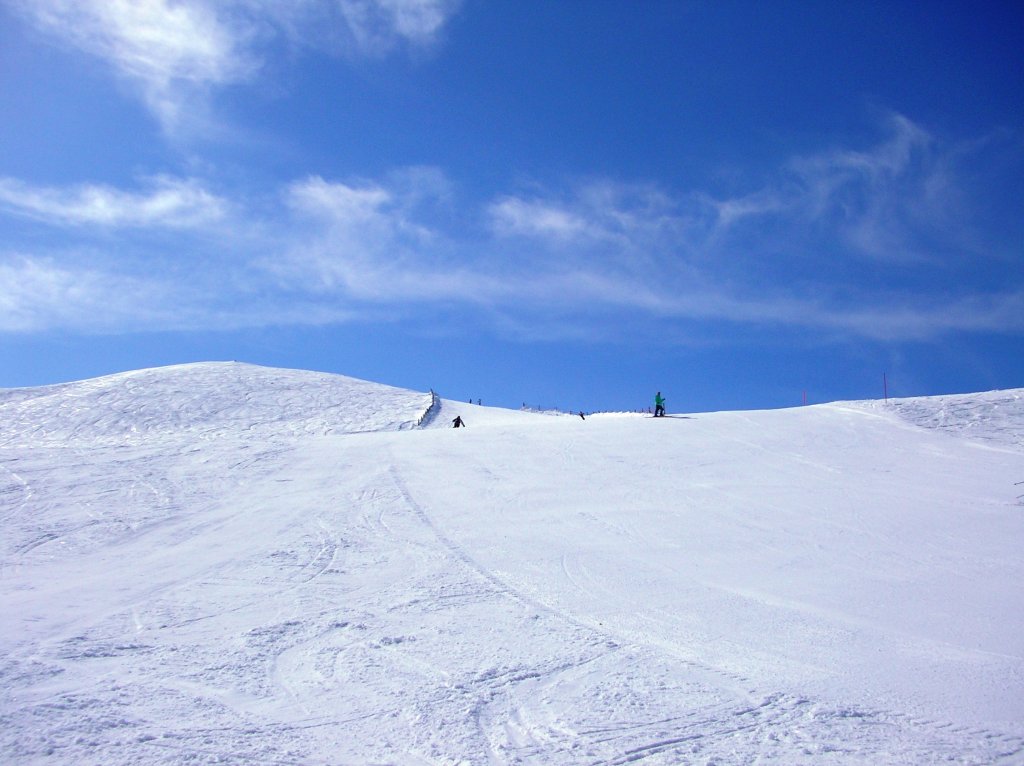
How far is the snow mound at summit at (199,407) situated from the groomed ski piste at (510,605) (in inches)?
331

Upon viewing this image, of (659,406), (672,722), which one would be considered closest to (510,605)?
(672,722)

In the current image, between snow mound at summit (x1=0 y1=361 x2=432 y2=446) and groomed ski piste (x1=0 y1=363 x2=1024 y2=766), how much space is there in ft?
27.6

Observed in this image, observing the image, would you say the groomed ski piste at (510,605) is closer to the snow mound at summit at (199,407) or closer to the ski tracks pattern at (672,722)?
the ski tracks pattern at (672,722)

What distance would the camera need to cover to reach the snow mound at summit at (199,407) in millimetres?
31375

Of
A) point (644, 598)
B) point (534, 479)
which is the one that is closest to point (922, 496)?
point (534, 479)

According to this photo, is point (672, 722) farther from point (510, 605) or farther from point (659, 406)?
point (659, 406)

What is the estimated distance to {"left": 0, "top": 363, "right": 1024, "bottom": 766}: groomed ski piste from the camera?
6023 millimetres

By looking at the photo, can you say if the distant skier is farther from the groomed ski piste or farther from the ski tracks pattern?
the ski tracks pattern

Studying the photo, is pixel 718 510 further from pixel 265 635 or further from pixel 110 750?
pixel 110 750

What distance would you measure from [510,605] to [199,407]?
2936 centimetres

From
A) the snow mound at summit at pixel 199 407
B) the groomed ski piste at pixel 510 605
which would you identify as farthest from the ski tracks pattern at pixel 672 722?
the snow mound at summit at pixel 199 407

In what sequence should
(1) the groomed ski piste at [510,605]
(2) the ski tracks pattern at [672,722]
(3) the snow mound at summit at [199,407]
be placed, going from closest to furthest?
(2) the ski tracks pattern at [672,722] < (1) the groomed ski piste at [510,605] < (3) the snow mound at summit at [199,407]

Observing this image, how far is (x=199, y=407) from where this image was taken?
115 feet

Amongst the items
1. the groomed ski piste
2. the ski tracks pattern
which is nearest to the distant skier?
the groomed ski piste
